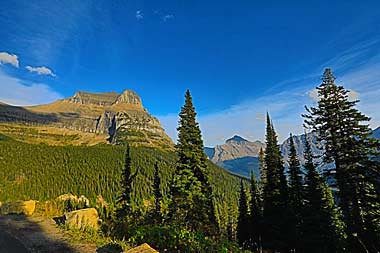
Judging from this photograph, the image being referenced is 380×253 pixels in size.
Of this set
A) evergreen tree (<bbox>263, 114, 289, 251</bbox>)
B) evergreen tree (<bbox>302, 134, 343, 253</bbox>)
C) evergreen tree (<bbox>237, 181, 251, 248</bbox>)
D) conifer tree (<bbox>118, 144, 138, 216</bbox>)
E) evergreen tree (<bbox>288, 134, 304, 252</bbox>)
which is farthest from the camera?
evergreen tree (<bbox>237, 181, 251, 248</bbox>)

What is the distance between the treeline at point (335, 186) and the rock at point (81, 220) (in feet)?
22.8

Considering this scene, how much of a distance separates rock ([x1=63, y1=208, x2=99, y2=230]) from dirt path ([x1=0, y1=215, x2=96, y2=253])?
0.45 metres

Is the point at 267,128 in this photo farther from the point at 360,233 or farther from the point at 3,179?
the point at 3,179

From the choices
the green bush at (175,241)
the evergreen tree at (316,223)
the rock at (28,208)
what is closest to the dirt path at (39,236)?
the green bush at (175,241)

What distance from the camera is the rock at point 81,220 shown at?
975cm

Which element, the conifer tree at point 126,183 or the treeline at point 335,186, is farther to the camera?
the conifer tree at point 126,183

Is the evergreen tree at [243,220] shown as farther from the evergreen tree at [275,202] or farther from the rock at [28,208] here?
the rock at [28,208]

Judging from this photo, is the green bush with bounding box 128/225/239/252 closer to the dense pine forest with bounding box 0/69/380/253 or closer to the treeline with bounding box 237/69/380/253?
the dense pine forest with bounding box 0/69/380/253

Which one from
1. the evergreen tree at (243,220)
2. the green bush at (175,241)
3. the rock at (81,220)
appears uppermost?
the rock at (81,220)

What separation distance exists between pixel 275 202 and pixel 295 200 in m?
1.98

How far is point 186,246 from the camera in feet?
23.8

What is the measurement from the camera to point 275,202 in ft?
97.7

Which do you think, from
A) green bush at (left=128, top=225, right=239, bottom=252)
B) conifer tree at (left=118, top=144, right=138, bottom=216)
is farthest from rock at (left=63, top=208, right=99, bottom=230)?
conifer tree at (left=118, top=144, right=138, bottom=216)

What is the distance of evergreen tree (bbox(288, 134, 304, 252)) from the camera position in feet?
91.8
